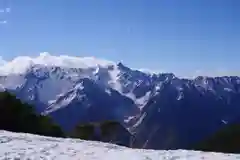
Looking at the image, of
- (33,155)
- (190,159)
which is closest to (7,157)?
(33,155)

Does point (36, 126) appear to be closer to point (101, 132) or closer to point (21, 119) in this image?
point (21, 119)

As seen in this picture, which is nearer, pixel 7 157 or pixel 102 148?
pixel 7 157

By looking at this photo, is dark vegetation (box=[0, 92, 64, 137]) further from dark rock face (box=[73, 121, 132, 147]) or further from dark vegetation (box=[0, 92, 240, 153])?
dark rock face (box=[73, 121, 132, 147])

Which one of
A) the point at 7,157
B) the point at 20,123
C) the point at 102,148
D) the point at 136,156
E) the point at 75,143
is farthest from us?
the point at 20,123

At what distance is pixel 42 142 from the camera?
51.8 ft

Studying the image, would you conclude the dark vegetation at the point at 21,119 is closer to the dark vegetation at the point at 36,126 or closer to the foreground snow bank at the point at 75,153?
the dark vegetation at the point at 36,126

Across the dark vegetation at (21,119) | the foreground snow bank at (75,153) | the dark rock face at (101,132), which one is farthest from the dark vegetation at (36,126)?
the foreground snow bank at (75,153)

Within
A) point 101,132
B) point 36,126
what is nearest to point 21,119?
point 36,126

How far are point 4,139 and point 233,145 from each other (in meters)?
26.3

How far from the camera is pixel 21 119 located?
118ft

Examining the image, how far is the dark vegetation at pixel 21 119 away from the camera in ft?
115

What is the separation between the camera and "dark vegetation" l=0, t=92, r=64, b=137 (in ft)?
115

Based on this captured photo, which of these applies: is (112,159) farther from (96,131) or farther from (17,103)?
(96,131)

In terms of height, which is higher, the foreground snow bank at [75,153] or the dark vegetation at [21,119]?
the foreground snow bank at [75,153]
